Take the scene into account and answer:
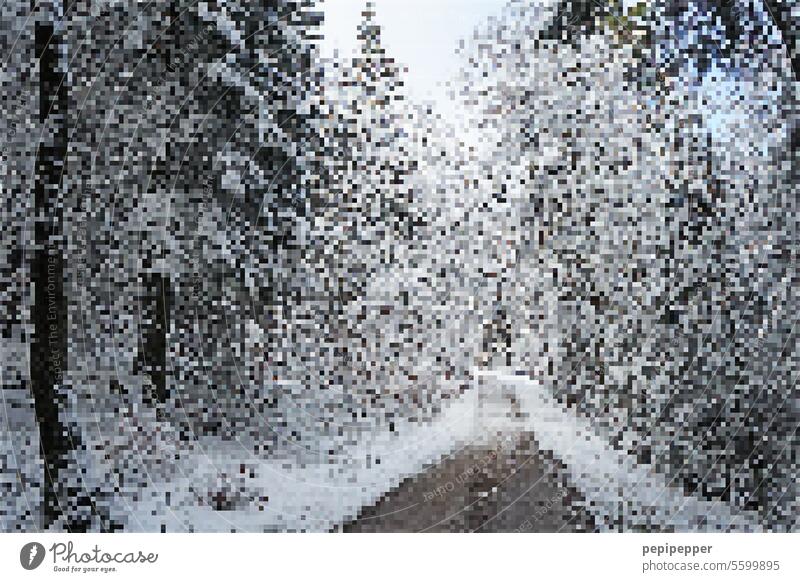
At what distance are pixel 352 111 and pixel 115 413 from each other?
0.82m

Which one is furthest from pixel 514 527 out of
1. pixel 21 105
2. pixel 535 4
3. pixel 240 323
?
pixel 21 105

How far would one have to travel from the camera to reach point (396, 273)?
4.21 ft

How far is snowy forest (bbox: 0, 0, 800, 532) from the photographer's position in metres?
1.27
